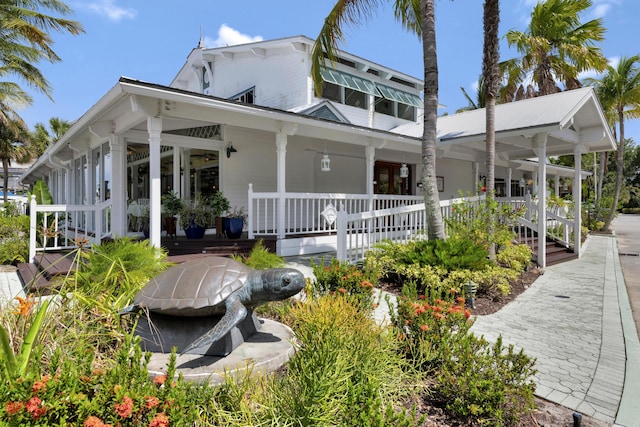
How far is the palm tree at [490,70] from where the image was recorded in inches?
305

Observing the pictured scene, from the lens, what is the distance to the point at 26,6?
53.2 feet

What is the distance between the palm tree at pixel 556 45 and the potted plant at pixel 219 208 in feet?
46.7

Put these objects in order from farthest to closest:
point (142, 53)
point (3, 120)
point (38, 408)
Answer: point (3, 120) < point (142, 53) < point (38, 408)

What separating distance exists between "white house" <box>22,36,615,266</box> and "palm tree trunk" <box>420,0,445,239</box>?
2.42 m

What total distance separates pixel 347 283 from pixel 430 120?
4002 millimetres

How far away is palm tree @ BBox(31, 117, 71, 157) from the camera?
33.8 metres

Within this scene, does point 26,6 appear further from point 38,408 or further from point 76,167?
point 38,408

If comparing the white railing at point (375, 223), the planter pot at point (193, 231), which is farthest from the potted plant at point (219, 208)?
the white railing at point (375, 223)

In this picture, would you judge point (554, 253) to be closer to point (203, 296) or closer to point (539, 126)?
point (539, 126)

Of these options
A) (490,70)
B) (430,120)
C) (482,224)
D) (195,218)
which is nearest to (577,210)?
(482,224)

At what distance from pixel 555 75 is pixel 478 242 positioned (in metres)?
14.2

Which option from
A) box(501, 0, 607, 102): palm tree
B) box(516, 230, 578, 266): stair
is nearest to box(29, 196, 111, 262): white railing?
box(516, 230, 578, 266): stair

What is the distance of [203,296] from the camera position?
2.83m

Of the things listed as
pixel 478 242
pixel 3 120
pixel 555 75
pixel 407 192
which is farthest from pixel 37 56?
pixel 555 75
